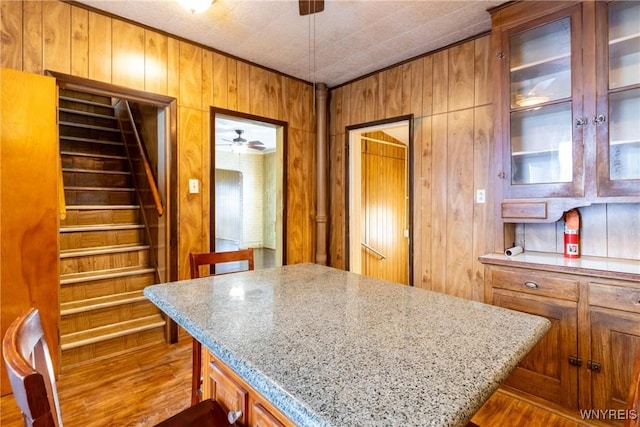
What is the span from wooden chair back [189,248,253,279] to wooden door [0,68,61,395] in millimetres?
1084

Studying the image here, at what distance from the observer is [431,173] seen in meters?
2.94

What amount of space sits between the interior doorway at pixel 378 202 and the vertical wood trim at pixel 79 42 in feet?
8.00

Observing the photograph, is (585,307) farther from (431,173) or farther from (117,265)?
(117,265)

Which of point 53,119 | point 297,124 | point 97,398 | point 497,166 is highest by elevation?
point 297,124

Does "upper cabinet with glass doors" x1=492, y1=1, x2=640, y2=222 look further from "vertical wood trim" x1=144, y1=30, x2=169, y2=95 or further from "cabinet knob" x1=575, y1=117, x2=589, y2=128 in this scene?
"vertical wood trim" x1=144, y1=30, x2=169, y2=95

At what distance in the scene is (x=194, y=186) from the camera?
2.89 meters

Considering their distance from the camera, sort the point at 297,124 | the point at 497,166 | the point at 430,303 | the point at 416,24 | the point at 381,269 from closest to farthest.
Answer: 1. the point at 430,303
2. the point at 497,166
3. the point at 416,24
4. the point at 297,124
5. the point at 381,269

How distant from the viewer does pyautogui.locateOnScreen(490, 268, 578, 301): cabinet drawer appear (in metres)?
1.84

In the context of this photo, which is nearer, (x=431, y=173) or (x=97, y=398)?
(x=97, y=398)

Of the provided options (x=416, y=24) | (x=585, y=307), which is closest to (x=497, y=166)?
(x=585, y=307)

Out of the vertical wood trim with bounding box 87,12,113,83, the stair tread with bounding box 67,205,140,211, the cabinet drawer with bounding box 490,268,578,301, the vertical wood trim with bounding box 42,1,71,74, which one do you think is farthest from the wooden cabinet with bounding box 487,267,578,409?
the stair tread with bounding box 67,205,140,211

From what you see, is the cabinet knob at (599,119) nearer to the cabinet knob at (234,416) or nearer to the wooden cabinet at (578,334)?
the wooden cabinet at (578,334)

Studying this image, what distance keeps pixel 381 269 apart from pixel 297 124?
7.18 feet

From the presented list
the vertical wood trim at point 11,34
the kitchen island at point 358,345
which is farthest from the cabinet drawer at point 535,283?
the vertical wood trim at point 11,34
